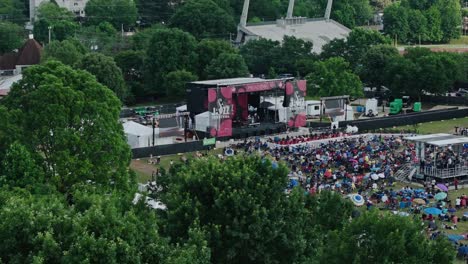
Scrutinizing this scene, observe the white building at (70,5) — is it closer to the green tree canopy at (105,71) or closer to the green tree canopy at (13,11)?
the green tree canopy at (13,11)

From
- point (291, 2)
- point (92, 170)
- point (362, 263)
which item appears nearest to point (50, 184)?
point (92, 170)

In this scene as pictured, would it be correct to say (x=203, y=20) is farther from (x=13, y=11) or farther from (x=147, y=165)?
(x=147, y=165)

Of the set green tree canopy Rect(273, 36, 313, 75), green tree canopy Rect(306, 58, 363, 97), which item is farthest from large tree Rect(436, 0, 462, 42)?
green tree canopy Rect(306, 58, 363, 97)

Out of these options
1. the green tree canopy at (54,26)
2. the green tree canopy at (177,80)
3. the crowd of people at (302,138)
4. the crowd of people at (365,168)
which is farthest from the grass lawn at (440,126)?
the green tree canopy at (54,26)

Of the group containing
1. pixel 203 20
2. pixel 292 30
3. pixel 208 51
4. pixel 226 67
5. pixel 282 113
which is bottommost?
pixel 282 113

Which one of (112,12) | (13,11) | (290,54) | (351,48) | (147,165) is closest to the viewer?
(147,165)

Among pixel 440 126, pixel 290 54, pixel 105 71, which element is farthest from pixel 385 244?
pixel 290 54

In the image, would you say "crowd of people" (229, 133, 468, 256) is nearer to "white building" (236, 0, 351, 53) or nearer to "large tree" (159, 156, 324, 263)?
"large tree" (159, 156, 324, 263)

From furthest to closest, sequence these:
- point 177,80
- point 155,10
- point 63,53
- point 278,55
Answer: point 155,10, point 278,55, point 63,53, point 177,80
